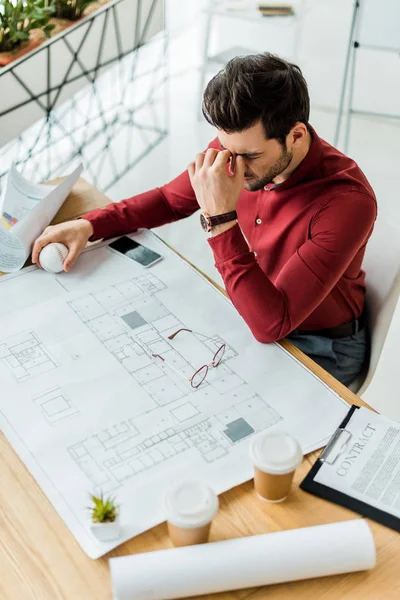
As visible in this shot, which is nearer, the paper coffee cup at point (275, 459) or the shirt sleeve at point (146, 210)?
the paper coffee cup at point (275, 459)

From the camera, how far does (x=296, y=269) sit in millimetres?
1358

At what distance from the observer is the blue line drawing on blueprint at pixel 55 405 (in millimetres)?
1132

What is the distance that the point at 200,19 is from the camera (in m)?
4.58

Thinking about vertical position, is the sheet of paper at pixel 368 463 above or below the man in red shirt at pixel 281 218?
below

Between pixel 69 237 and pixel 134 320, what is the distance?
11.7 inches

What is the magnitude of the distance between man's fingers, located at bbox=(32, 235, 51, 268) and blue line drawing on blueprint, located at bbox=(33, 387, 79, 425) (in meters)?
0.40

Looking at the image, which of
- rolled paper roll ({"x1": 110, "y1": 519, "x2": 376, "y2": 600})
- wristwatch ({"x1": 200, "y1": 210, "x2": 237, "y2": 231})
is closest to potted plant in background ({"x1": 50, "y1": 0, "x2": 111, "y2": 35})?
wristwatch ({"x1": 200, "y1": 210, "x2": 237, "y2": 231})

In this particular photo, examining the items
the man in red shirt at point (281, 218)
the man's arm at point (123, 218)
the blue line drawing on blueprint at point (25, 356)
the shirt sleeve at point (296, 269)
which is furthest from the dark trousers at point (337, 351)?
the blue line drawing on blueprint at point (25, 356)

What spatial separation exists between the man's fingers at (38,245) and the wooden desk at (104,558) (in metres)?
0.52

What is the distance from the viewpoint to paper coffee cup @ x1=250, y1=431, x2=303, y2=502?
951mm

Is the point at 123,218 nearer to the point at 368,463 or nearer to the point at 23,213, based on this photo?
the point at 23,213

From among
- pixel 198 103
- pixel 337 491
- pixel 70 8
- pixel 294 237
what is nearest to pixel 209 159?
pixel 294 237

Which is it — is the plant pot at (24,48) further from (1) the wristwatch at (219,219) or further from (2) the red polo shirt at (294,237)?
(1) the wristwatch at (219,219)

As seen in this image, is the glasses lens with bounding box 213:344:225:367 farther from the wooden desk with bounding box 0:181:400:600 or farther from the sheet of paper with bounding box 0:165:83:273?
the sheet of paper with bounding box 0:165:83:273
